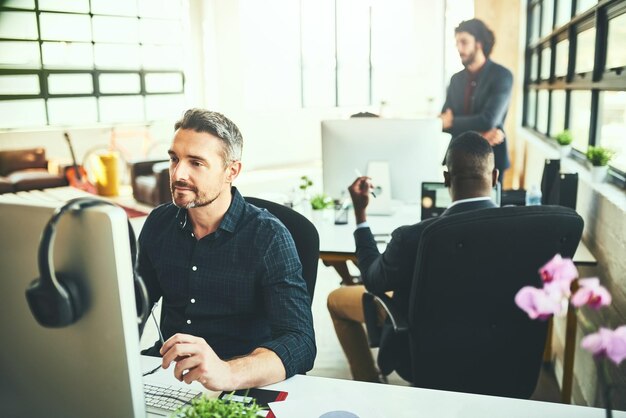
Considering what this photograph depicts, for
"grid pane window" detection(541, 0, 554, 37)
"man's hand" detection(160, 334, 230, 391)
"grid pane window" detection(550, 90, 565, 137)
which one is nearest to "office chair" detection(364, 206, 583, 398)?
"man's hand" detection(160, 334, 230, 391)

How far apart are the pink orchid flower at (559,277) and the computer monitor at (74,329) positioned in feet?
1.83

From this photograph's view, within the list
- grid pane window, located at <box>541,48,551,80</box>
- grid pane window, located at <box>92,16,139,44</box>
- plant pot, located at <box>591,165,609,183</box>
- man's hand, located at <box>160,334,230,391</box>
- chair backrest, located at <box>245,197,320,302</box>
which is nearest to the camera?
man's hand, located at <box>160,334,230,391</box>

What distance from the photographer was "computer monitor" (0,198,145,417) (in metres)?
0.78

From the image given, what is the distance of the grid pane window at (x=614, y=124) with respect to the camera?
2.83 meters

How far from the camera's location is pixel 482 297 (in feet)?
5.65

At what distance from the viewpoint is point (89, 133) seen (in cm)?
856

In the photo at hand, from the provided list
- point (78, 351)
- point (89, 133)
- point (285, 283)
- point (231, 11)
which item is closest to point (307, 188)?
point (285, 283)

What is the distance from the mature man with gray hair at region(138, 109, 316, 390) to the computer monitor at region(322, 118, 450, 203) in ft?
4.43

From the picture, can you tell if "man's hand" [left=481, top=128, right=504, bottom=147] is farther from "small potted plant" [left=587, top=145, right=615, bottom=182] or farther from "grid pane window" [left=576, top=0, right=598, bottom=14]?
"small potted plant" [left=587, top=145, right=615, bottom=182]

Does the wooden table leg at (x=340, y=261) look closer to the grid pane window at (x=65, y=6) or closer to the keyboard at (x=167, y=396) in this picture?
the keyboard at (x=167, y=396)

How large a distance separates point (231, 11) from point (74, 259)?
30.0 ft

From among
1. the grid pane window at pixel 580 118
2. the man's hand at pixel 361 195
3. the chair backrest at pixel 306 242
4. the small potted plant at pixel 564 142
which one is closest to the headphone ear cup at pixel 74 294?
the chair backrest at pixel 306 242

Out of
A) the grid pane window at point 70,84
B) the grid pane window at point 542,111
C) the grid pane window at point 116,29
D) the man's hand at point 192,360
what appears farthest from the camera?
the grid pane window at point 116,29

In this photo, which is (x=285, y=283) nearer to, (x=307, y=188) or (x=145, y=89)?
(x=307, y=188)
